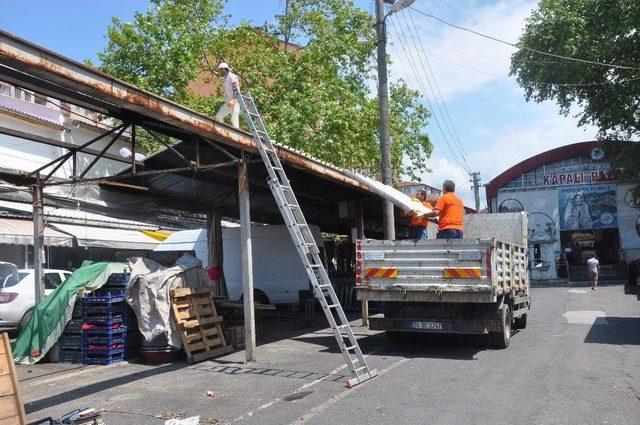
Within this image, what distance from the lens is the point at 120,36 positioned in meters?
22.5

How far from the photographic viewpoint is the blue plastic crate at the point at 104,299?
10.3 m

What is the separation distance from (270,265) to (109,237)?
581 centimetres

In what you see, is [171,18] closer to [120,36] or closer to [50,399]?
[120,36]

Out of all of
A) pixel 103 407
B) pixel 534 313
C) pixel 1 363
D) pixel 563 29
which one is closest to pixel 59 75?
pixel 1 363

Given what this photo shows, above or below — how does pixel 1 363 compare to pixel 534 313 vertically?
above

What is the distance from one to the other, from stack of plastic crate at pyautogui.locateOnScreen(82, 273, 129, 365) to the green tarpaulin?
0.28 meters

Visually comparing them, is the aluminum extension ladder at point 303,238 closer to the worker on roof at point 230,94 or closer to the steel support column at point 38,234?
the worker on roof at point 230,94

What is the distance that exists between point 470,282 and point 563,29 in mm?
22683

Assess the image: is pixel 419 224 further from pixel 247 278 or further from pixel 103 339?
pixel 103 339

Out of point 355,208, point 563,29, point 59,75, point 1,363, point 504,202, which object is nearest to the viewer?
point 1,363

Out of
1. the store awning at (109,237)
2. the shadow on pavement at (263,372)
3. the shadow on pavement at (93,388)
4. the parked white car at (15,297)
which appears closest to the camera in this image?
the shadow on pavement at (93,388)

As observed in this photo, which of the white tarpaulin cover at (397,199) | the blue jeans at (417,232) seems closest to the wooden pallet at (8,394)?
the white tarpaulin cover at (397,199)

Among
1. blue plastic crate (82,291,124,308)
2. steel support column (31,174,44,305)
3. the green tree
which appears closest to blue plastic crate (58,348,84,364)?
blue plastic crate (82,291,124,308)

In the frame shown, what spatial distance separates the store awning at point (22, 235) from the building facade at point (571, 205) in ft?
85.1
